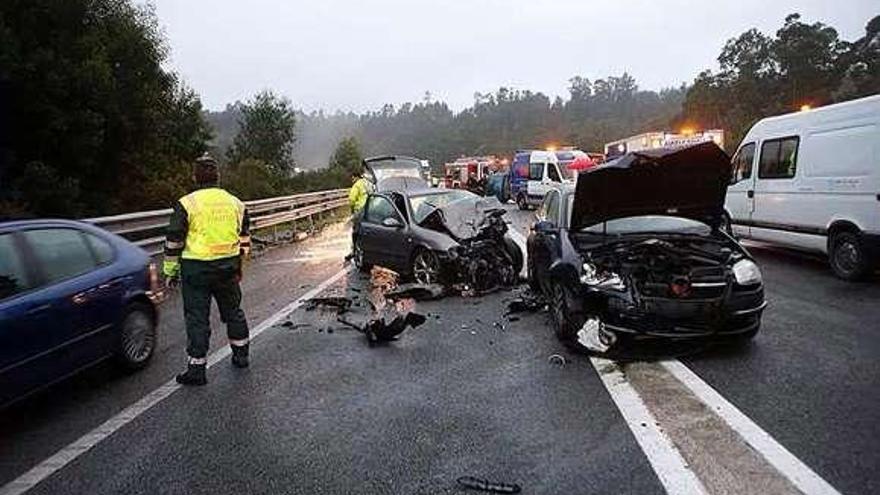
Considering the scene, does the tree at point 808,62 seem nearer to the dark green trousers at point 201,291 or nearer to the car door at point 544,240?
the car door at point 544,240

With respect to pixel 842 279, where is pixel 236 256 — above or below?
above

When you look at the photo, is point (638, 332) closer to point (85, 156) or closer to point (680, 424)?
point (680, 424)

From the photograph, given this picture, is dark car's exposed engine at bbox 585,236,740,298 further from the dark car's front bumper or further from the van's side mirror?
the van's side mirror

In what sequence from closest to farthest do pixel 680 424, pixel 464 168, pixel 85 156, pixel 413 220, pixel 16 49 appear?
pixel 680 424, pixel 413 220, pixel 16 49, pixel 85 156, pixel 464 168

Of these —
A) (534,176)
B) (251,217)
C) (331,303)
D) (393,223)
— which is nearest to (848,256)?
(393,223)

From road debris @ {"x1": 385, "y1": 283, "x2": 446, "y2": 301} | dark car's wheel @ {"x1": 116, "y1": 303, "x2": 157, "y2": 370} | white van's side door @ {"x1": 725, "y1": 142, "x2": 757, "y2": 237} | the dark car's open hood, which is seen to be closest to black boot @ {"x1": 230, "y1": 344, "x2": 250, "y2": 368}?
dark car's wheel @ {"x1": 116, "y1": 303, "x2": 157, "y2": 370}

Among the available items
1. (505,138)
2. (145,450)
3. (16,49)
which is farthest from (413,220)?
(505,138)

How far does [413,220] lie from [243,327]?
467 cm

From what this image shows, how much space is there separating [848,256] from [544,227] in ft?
14.3

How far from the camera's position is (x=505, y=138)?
117 metres

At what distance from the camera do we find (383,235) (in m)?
10.8

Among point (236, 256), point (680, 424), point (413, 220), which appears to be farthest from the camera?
point (413, 220)

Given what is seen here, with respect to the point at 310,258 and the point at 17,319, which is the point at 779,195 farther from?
the point at 17,319

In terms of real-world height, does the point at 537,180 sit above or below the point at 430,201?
below
